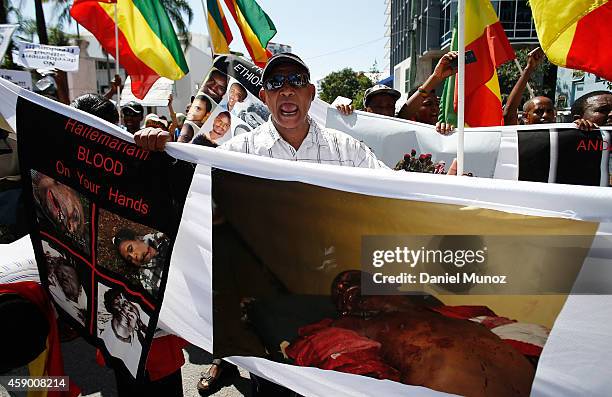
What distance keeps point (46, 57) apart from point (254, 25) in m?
3.19

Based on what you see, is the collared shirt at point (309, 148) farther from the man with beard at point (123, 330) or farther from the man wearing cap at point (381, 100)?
the man wearing cap at point (381, 100)

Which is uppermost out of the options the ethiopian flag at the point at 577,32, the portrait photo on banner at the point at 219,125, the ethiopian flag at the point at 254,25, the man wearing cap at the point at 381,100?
the ethiopian flag at the point at 254,25

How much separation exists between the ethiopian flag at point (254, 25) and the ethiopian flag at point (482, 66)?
2.75 metres

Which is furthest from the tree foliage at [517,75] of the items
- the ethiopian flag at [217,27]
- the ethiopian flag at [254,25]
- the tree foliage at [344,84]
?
the tree foliage at [344,84]

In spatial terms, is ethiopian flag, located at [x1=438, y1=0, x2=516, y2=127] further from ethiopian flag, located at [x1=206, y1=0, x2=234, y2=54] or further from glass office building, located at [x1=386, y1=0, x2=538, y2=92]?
glass office building, located at [x1=386, y1=0, x2=538, y2=92]

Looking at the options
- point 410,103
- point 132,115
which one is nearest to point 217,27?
point 132,115

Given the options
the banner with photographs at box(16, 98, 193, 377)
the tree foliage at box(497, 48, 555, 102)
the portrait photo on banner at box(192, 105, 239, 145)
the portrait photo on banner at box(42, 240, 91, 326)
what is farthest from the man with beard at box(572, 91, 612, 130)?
the tree foliage at box(497, 48, 555, 102)

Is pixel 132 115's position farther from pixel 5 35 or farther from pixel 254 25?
pixel 5 35

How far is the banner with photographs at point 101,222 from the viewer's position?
5.93 ft

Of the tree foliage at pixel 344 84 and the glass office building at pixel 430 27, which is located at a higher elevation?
the glass office building at pixel 430 27

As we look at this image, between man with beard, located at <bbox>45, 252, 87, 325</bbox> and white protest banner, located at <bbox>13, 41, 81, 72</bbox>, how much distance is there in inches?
207

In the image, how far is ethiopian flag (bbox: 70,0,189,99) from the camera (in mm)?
4633

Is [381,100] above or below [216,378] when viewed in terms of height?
above

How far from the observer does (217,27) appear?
5289mm
